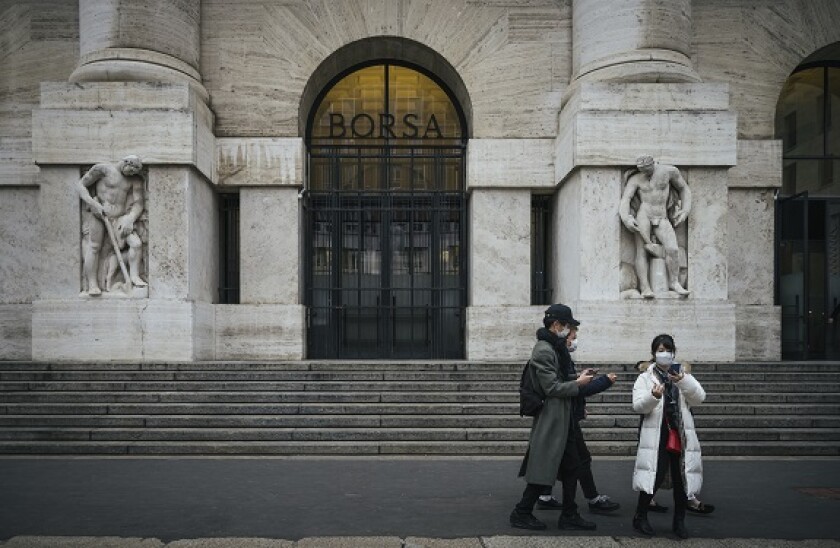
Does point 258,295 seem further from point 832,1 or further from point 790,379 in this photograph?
point 832,1

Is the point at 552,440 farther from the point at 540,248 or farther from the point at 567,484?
the point at 540,248

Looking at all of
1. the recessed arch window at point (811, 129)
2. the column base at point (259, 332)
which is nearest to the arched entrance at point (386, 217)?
the column base at point (259, 332)

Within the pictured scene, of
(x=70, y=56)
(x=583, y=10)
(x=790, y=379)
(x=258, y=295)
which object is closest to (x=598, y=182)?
(x=583, y=10)

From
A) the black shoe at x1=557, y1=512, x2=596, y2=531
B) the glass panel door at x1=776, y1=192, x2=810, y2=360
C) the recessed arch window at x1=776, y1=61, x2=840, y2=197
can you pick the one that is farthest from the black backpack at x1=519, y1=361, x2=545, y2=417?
the recessed arch window at x1=776, y1=61, x2=840, y2=197

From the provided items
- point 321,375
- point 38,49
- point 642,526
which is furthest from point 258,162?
point 642,526

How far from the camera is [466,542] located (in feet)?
19.0

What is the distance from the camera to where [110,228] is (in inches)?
531

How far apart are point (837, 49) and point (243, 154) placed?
12.7 meters

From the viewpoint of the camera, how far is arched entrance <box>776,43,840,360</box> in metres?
16.1

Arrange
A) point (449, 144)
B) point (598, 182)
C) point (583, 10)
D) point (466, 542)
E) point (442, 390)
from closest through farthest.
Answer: point (466, 542) < point (442, 390) < point (598, 182) < point (583, 10) < point (449, 144)

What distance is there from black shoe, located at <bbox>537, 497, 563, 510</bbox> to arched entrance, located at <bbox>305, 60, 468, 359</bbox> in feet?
30.1

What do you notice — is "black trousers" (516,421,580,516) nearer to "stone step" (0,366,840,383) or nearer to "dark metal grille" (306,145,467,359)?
"stone step" (0,366,840,383)

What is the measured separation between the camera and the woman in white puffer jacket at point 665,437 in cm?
607

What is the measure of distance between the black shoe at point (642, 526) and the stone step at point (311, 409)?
4.86m
